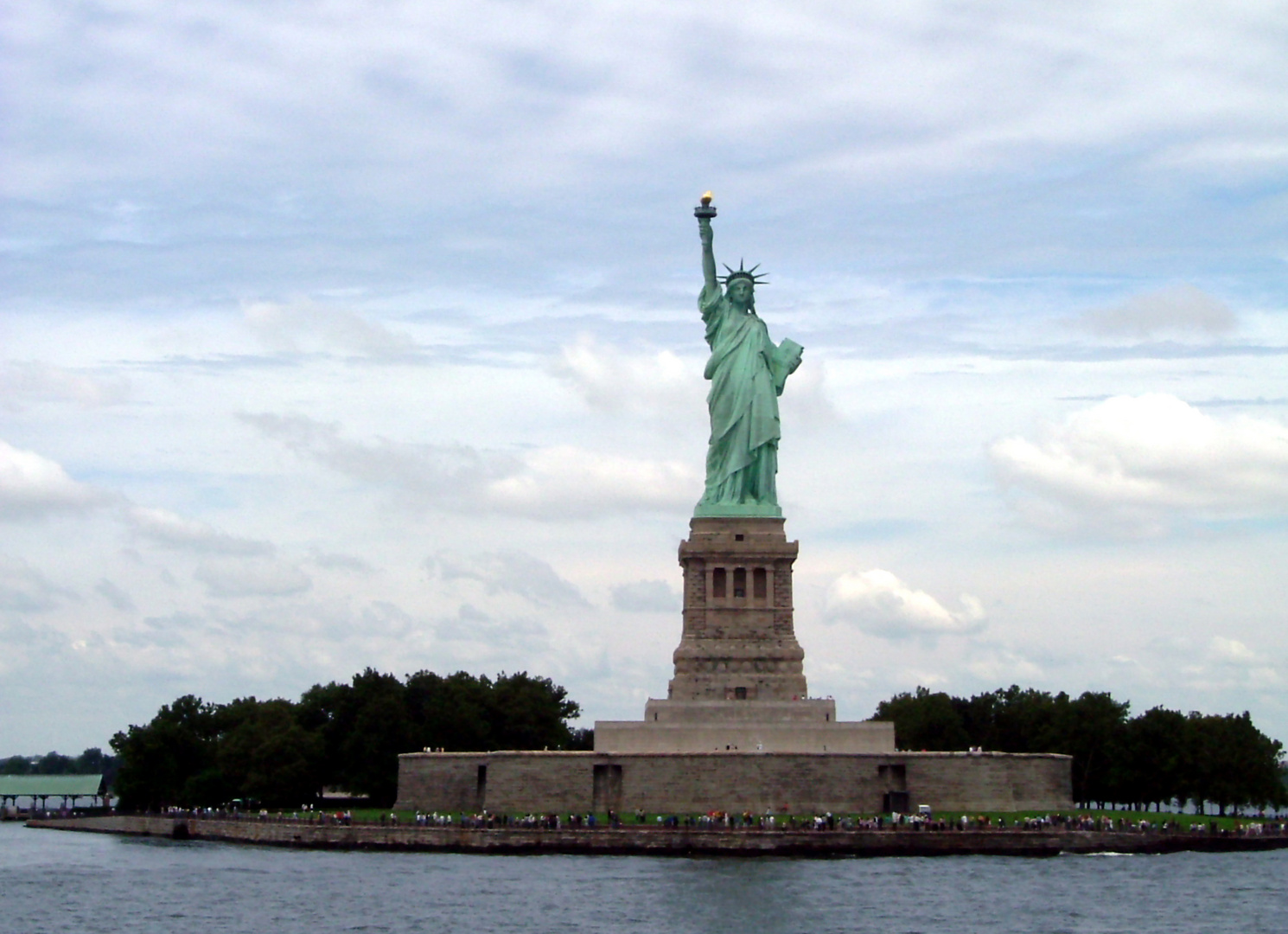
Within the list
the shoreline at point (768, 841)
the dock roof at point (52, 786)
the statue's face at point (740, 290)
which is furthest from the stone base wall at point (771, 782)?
the dock roof at point (52, 786)

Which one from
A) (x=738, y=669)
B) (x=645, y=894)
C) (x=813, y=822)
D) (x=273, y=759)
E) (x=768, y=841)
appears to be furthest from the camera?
(x=273, y=759)

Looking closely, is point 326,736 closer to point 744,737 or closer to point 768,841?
point 744,737

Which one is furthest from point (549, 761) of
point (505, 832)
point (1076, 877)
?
point (1076, 877)

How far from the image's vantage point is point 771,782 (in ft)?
195

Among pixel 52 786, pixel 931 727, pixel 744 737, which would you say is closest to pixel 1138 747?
pixel 931 727

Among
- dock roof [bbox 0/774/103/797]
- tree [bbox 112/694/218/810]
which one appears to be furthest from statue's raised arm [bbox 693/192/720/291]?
dock roof [bbox 0/774/103/797]

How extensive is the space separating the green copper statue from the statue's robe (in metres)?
0.03

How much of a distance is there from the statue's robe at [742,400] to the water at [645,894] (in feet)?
57.4

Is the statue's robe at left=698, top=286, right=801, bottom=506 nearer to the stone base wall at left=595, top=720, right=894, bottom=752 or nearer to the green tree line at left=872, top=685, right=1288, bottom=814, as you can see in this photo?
the stone base wall at left=595, top=720, right=894, bottom=752

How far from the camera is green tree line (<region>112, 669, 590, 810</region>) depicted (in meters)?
74.5

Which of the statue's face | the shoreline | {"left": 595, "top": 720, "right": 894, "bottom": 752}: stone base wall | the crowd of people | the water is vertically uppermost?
the statue's face

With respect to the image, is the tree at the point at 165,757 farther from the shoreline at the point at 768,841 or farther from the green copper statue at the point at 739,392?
the green copper statue at the point at 739,392

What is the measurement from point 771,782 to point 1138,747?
19637 millimetres

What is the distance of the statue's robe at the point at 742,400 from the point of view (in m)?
67.9
